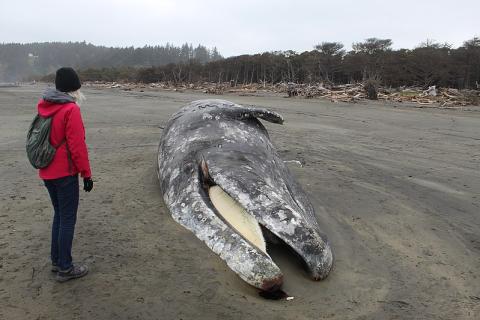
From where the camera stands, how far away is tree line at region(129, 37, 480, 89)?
30.0 metres

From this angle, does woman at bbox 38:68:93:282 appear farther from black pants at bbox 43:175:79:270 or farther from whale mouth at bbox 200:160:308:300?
whale mouth at bbox 200:160:308:300

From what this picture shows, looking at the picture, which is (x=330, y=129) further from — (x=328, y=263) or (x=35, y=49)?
(x=35, y=49)

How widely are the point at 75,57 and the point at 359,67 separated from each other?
16165 centimetres

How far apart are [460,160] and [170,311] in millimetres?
6943

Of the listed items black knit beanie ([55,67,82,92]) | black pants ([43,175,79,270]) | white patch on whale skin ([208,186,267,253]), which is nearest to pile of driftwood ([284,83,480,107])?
white patch on whale skin ([208,186,267,253])

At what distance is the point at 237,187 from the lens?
4.00 meters

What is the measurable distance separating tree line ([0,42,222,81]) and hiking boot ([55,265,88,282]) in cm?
13238

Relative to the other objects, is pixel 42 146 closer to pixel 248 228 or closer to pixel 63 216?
pixel 63 216

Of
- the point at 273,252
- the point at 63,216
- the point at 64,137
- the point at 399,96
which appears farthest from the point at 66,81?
the point at 399,96

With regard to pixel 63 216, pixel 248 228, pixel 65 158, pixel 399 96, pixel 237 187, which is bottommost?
pixel 248 228

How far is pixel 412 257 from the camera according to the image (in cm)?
414

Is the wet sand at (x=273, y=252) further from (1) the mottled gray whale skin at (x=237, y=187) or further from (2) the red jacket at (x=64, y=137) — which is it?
(2) the red jacket at (x=64, y=137)

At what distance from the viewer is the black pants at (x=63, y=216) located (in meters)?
3.42

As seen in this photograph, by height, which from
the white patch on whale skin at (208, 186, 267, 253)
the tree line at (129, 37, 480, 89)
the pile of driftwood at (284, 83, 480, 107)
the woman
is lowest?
the white patch on whale skin at (208, 186, 267, 253)
